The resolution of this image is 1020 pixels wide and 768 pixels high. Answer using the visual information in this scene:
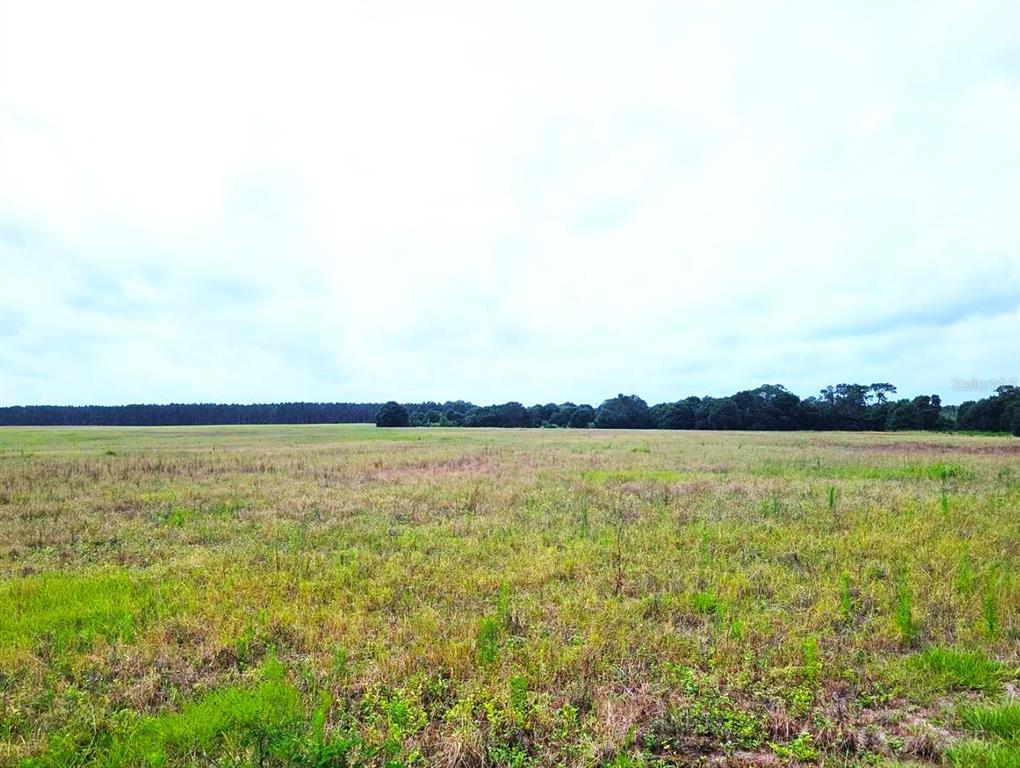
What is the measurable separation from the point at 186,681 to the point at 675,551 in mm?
7463

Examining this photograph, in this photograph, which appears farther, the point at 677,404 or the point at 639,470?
the point at 677,404

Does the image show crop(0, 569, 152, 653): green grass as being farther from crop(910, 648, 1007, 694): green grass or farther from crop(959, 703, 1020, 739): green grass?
Result: crop(910, 648, 1007, 694): green grass

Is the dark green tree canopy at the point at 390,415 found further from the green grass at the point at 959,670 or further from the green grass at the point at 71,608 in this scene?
the green grass at the point at 959,670

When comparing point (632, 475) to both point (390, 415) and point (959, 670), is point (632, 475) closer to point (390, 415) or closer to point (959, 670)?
point (959, 670)

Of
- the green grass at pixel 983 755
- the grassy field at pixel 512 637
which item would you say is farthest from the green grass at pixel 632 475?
the green grass at pixel 983 755

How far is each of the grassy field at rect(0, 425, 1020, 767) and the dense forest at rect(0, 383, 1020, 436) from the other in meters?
99.2

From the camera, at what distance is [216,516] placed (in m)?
12.4

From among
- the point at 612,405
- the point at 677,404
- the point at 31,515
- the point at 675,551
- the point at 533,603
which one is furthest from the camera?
the point at 612,405

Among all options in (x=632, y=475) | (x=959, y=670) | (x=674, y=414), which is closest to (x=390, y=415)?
(x=674, y=414)

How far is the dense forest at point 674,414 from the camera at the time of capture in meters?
95.7

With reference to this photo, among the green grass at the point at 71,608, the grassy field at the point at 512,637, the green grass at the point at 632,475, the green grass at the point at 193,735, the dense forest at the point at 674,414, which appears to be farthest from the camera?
the dense forest at the point at 674,414

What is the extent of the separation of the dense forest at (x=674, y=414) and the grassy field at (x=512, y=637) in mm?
99165

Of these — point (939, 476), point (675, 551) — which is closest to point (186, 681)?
point (675, 551)

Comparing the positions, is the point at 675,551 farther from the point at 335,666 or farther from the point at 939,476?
the point at 939,476
